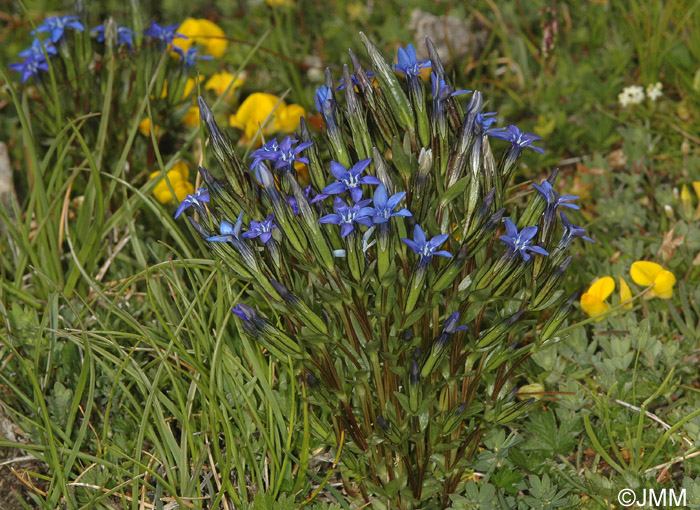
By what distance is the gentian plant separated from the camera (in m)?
1.78

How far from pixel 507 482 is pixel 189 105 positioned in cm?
230

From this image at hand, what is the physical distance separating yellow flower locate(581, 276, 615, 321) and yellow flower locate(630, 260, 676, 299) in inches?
4.3

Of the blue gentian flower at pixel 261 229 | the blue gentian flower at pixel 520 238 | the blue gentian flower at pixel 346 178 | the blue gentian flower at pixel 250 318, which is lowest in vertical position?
the blue gentian flower at pixel 250 318

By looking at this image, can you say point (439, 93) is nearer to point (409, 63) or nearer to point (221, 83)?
point (409, 63)

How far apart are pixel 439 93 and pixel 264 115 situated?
1.80 m

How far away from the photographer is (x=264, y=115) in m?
3.53

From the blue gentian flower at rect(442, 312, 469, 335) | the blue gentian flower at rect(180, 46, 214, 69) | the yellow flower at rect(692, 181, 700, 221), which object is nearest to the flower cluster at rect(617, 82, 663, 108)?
the yellow flower at rect(692, 181, 700, 221)

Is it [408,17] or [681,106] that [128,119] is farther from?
[681,106]

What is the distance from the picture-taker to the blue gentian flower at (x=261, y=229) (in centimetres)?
180

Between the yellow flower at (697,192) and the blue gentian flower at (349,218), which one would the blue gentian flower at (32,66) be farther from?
the yellow flower at (697,192)

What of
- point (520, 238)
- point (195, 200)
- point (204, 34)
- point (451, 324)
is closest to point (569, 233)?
point (520, 238)

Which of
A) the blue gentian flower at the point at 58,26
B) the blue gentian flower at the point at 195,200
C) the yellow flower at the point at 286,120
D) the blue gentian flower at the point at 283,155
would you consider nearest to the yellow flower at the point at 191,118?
the yellow flower at the point at 286,120

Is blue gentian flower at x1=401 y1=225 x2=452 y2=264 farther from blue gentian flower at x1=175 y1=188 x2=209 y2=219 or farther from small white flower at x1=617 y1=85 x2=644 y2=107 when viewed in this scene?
small white flower at x1=617 y1=85 x2=644 y2=107

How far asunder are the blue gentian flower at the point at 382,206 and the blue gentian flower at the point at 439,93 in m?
0.35
